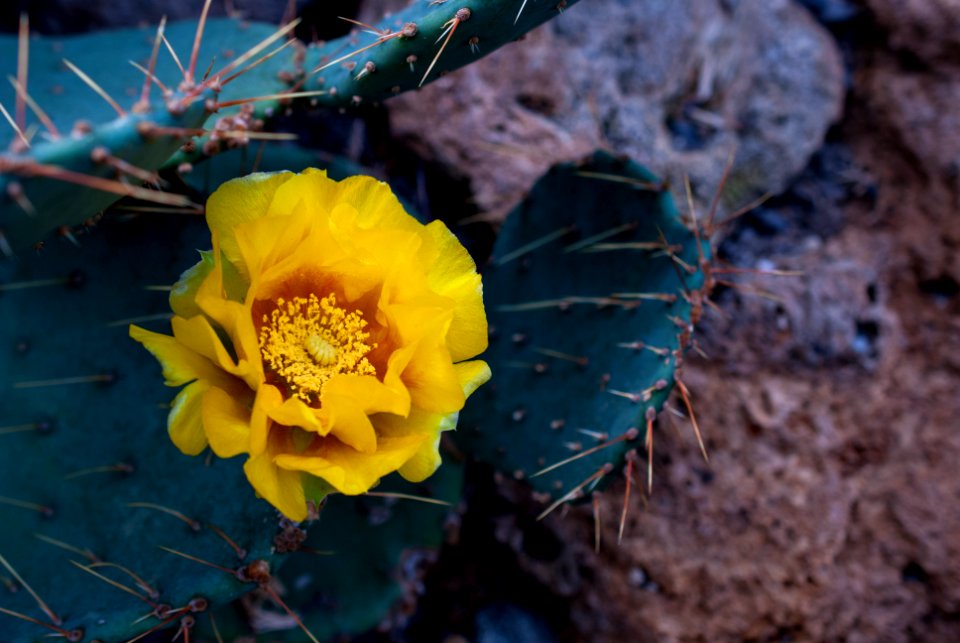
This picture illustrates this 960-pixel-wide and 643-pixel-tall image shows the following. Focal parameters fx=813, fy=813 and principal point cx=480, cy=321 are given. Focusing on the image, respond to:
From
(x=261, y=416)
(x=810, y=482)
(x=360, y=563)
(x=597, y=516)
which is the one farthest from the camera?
(x=810, y=482)

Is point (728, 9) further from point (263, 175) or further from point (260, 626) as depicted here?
point (260, 626)

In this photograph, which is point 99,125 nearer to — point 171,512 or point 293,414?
point 293,414

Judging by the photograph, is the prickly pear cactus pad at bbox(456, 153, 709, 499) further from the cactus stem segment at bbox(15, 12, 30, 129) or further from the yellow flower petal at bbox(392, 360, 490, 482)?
the cactus stem segment at bbox(15, 12, 30, 129)

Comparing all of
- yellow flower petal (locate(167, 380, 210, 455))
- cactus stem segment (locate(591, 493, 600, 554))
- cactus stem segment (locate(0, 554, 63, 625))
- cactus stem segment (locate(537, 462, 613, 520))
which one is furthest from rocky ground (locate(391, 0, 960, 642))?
yellow flower petal (locate(167, 380, 210, 455))

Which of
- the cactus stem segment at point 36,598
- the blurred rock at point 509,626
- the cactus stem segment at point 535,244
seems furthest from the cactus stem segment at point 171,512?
the blurred rock at point 509,626

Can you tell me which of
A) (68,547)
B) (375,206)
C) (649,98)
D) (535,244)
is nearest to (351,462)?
(375,206)

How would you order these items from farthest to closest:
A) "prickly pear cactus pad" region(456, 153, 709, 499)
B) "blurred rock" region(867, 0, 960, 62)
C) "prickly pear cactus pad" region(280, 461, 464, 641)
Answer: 1. "blurred rock" region(867, 0, 960, 62)
2. "prickly pear cactus pad" region(280, 461, 464, 641)
3. "prickly pear cactus pad" region(456, 153, 709, 499)
